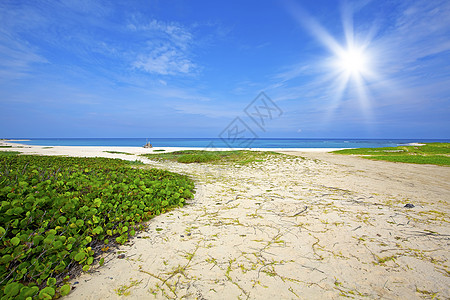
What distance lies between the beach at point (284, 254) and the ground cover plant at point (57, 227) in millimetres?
210

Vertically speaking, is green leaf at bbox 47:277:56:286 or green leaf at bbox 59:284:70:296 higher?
green leaf at bbox 47:277:56:286

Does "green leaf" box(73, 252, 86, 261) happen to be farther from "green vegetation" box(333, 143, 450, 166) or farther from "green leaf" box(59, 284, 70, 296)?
"green vegetation" box(333, 143, 450, 166)

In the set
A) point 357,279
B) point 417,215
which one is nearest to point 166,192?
point 357,279

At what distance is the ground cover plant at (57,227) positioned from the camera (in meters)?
1.87

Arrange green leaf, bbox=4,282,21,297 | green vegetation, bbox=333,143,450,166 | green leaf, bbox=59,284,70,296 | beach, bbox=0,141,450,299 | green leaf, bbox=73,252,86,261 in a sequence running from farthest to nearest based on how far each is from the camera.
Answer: green vegetation, bbox=333,143,450,166 → green leaf, bbox=73,252,86,261 → beach, bbox=0,141,450,299 → green leaf, bbox=59,284,70,296 → green leaf, bbox=4,282,21,297

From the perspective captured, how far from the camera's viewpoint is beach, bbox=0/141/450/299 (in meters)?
1.95

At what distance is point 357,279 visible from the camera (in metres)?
2.09

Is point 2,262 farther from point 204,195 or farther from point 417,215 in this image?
point 417,215

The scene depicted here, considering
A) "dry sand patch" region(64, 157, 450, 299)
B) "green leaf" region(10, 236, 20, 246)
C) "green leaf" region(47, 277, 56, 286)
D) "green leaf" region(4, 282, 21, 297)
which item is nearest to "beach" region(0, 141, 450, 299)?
"dry sand patch" region(64, 157, 450, 299)

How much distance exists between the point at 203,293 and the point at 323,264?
55.6 inches

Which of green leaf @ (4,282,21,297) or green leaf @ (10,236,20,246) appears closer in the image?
green leaf @ (4,282,21,297)

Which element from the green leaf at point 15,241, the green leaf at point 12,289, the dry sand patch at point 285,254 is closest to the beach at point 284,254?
the dry sand patch at point 285,254

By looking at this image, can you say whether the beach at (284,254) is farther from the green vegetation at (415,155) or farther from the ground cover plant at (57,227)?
the green vegetation at (415,155)

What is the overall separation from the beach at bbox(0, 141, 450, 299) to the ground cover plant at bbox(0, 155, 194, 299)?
0.21 meters
